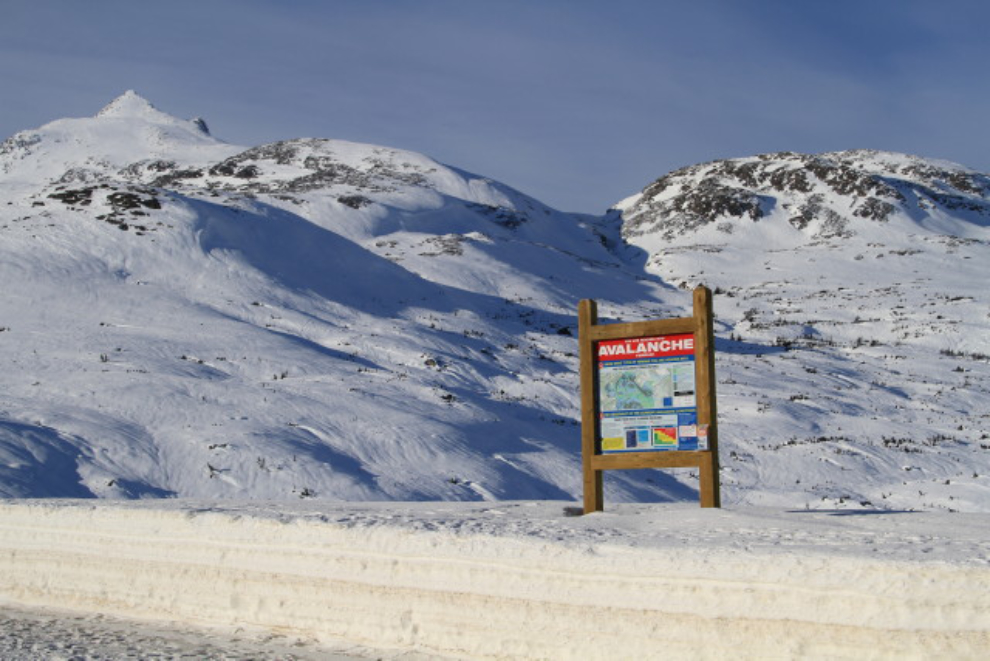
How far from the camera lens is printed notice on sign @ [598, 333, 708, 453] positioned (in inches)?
392

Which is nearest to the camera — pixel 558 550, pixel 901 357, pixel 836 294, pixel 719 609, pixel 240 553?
pixel 719 609

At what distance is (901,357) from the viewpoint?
34.2m

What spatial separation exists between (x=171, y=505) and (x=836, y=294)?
4709 centimetres

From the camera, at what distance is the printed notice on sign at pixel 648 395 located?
9945mm

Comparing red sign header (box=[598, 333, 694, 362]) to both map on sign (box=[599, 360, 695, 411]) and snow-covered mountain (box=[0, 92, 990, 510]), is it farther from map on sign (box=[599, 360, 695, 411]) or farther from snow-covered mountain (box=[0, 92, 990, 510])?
snow-covered mountain (box=[0, 92, 990, 510])

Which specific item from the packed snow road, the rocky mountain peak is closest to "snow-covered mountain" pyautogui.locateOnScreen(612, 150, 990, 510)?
the packed snow road

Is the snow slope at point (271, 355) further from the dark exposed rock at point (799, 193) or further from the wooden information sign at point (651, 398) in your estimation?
the dark exposed rock at point (799, 193)

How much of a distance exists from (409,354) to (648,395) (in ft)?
56.0

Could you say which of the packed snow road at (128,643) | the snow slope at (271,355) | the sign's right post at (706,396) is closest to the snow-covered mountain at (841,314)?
the snow slope at (271,355)

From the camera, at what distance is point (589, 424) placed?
1044 cm

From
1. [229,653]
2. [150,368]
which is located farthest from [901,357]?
[229,653]

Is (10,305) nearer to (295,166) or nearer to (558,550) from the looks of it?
(558,550)

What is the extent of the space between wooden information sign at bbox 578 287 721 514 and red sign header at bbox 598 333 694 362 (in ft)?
0.04

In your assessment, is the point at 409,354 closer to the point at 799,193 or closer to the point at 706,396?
the point at 706,396
